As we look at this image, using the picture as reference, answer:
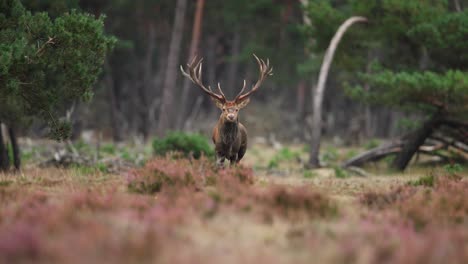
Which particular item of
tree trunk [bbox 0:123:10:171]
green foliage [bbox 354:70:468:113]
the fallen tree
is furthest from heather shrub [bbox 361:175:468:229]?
tree trunk [bbox 0:123:10:171]

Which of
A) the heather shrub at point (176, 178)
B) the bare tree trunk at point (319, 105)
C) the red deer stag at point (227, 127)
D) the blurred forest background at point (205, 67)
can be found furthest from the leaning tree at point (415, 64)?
the heather shrub at point (176, 178)

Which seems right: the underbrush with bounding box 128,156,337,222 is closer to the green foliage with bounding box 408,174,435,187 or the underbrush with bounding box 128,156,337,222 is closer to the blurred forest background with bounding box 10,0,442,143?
the green foliage with bounding box 408,174,435,187

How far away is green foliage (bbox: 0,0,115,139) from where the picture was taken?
381 inches

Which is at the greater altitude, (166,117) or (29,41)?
(29,41)

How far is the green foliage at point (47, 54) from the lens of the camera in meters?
9.67

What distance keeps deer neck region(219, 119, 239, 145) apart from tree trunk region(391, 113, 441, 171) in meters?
Result: 6.67

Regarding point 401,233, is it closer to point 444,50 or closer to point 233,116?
point 233,116

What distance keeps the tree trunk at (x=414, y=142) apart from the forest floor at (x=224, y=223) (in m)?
6.04

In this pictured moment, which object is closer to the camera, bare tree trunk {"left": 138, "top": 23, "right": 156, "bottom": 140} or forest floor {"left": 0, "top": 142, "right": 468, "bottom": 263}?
forest floor {"left": 0, "top": 142, "right": 468, "bottom": 263}

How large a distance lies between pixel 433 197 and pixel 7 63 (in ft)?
22.2

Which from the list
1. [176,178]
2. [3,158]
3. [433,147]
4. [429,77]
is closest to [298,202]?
[176,178]

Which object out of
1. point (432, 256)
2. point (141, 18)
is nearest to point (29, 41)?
point (432, 256)

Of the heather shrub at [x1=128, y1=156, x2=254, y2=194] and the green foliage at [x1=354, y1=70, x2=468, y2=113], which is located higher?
the green foliage at [x1=354, y1=70, x2=468, y2=113]

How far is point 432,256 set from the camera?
4957 millimetres
